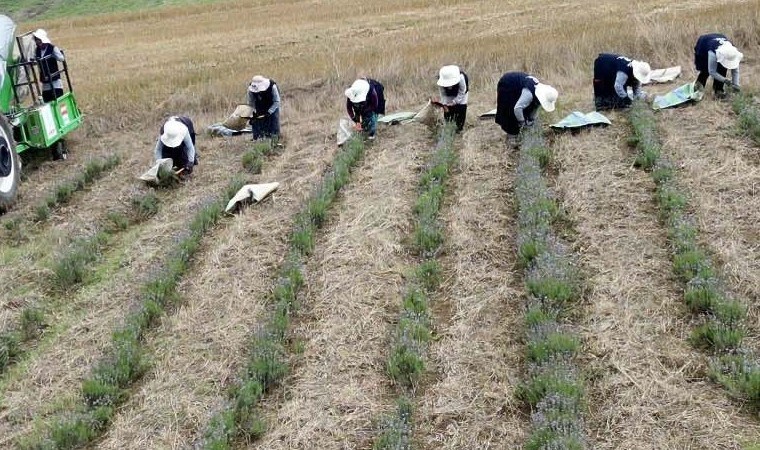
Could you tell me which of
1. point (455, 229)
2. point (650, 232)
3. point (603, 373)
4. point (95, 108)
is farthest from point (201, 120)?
point (603, 373)

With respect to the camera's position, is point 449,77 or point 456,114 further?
point 456,114

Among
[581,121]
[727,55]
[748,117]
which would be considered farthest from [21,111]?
[727,55]

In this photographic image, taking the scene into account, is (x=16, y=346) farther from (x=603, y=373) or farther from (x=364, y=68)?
(x=364, y=68)

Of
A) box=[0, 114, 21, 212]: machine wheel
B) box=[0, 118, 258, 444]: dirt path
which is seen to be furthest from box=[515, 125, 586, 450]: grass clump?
box=[0, 114, 21, 212]: machine wheel

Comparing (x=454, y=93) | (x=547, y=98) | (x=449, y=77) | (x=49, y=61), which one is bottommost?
(x=454, y=93)

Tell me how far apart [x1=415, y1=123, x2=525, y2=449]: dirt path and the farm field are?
0.02 meters

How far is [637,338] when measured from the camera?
4855 mm

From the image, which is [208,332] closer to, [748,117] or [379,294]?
[379,294]

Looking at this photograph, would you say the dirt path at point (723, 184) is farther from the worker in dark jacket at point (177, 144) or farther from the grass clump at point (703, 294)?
the worker in dark jacket at point (177, 144)

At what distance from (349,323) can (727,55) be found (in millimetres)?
6431

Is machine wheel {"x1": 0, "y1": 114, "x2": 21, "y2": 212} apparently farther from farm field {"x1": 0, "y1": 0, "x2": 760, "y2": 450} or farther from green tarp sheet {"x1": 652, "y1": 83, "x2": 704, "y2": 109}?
green tarp sheet {"x1": 652, "y1": 83, "x2": 704, "y2": 109}

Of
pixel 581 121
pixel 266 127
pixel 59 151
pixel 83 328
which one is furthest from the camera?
pixel 59 151

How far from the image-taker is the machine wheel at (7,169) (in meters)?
8.55

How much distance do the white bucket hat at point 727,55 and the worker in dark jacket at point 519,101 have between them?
2.23 meters
